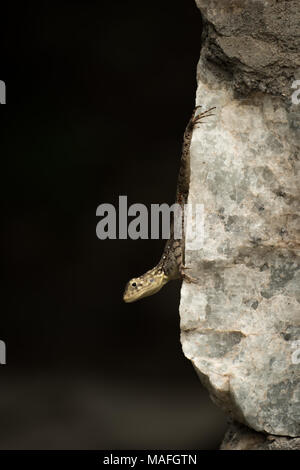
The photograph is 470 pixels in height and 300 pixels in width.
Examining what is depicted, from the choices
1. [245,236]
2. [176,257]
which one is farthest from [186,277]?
[245,236]

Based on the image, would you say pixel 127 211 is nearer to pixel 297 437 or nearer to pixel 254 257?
pixel 254 257

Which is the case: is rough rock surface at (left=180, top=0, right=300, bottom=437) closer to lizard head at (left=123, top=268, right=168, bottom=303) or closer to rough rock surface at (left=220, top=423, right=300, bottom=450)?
rough rock surface at (left=220, top=423, right=300, bottom=450)

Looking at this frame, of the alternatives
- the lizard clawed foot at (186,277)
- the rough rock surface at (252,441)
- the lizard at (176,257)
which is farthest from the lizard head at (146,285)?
the rough rock surface at (252,441)

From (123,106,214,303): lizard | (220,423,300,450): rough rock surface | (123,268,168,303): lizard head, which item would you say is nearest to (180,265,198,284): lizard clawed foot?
(123,106,214,303): lizard

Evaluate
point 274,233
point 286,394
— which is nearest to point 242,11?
point 274,233

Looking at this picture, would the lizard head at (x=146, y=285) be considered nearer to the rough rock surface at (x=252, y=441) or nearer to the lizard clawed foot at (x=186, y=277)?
the lizard clawed foot at (x=186, y=277)
